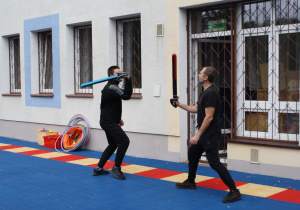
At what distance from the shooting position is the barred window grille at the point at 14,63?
1464 centimetres

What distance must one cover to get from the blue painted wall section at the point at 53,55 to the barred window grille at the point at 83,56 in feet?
1.77

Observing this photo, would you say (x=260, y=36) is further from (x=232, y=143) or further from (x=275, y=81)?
(x=232, y=143)

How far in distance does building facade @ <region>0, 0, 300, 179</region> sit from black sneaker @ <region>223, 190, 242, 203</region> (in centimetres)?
171

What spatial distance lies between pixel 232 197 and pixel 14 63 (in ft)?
33.8

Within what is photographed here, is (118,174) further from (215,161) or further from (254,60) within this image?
(254,60)

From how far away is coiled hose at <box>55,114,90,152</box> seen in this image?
1130cm

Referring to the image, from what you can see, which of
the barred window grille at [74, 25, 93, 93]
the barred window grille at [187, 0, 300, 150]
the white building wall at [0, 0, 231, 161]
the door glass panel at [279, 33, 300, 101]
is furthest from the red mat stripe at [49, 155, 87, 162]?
the door glass panel at [279, 33, 300, 101]

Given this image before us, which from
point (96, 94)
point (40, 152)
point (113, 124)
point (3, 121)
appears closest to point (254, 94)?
point (113, 124)

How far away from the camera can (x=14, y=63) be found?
48.5 ft

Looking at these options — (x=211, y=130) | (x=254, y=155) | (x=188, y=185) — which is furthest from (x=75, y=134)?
(x=211, y=130)

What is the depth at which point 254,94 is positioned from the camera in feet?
27.9

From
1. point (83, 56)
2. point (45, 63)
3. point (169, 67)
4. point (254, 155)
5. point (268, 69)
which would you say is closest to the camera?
point (254, 155)

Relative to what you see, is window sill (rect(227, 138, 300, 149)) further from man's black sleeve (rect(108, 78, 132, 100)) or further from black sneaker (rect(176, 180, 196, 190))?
man's black sleeve (rect(108, 78, 132, 100))

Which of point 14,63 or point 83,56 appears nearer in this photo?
point 83,56
